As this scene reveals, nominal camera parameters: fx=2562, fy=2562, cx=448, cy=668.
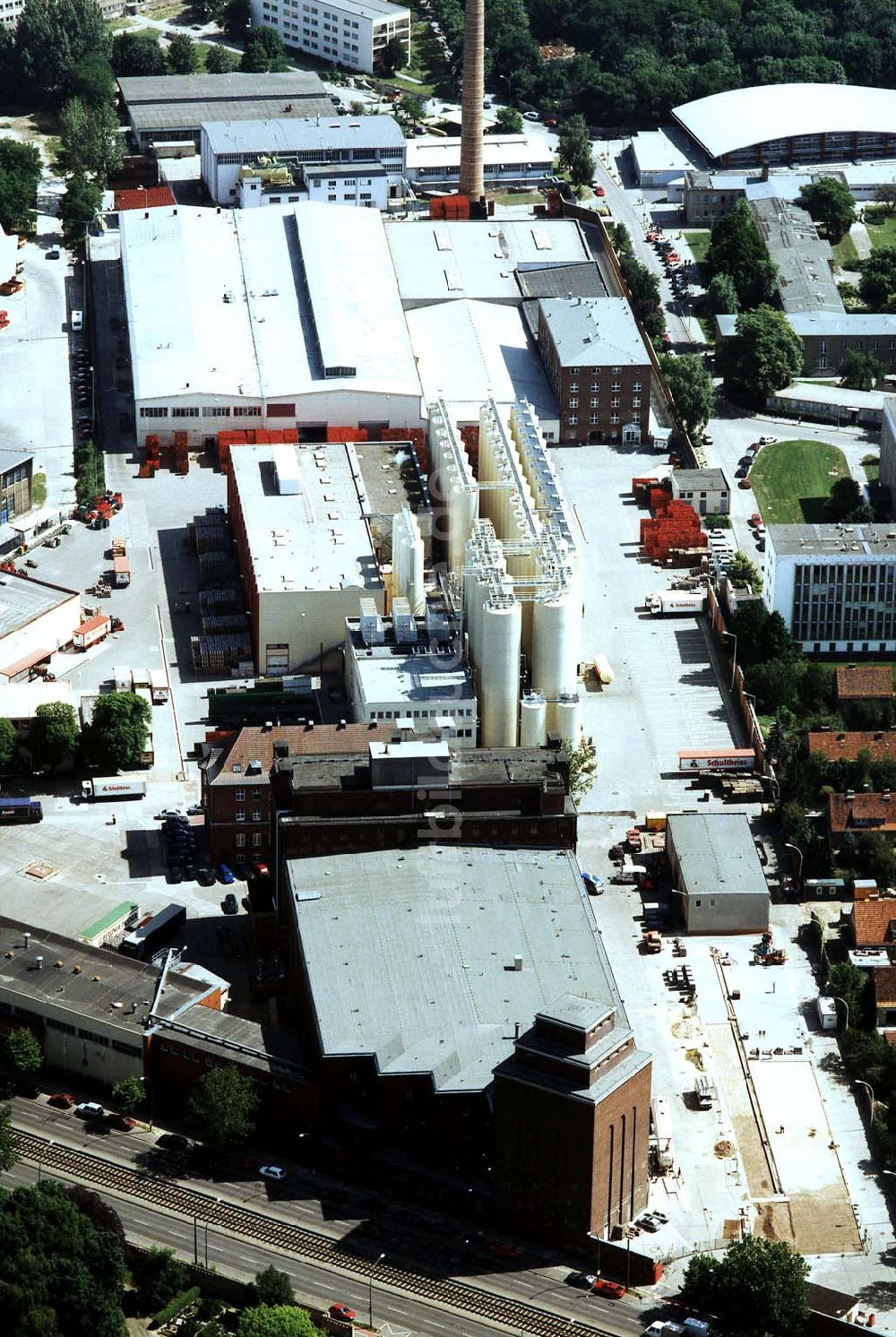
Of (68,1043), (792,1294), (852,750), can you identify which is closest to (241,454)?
(852,750)

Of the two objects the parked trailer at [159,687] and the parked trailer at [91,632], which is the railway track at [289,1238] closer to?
the parked trailer at [159,687]

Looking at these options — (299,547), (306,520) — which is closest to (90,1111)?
(299,547)

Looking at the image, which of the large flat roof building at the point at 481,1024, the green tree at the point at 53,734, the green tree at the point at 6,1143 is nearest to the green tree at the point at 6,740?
the green tree at the point at 53,734

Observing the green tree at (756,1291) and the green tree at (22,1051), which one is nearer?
the green tree at (756,1291)

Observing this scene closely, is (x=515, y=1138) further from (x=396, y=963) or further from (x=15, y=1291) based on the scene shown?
(x=15, y=1291)

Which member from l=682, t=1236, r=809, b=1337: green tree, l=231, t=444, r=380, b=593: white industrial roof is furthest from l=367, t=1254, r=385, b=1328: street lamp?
l=231, t=444, r=380, b=593: white industrial roof

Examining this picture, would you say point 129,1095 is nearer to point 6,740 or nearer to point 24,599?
point 6,740
